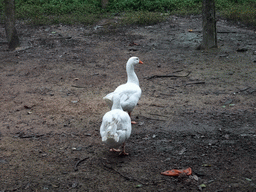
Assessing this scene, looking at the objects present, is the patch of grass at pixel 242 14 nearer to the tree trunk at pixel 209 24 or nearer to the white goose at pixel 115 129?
the tree trunk at pixel 209 24

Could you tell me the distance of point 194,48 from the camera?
32.9ft

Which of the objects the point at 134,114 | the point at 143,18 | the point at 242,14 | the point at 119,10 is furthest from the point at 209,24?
the point at 119,10

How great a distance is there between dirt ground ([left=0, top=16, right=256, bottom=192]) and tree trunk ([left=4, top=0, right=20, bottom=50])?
1.25 feet

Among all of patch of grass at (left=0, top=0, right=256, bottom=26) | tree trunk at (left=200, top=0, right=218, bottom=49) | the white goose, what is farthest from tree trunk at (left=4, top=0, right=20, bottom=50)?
the white goose

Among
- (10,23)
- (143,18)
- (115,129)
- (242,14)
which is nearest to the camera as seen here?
(115,129)

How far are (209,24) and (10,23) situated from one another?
22.2 feet

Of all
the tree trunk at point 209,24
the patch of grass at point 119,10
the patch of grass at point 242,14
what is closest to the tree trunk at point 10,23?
the patch of grass at point 119,10

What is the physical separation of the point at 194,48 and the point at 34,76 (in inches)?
215

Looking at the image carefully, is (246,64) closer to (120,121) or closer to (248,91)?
(248,91)

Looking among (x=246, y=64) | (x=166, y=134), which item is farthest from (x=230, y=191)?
(x=246, y=64)

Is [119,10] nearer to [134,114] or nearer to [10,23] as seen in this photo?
[10,23]

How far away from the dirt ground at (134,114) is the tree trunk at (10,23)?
380 millimetres

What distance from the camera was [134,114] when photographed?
600 cm

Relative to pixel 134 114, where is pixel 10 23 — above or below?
above
